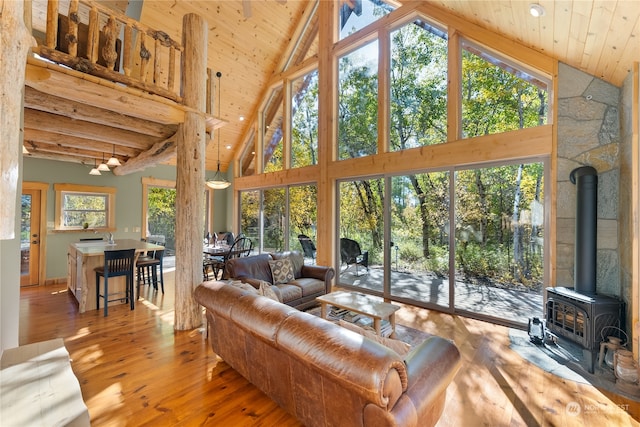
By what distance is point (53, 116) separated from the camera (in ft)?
11.7

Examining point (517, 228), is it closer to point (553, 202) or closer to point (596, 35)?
point (553, 202)

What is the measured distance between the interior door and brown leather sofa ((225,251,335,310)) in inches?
187

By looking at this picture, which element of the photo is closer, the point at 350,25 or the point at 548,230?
the point at 548,230

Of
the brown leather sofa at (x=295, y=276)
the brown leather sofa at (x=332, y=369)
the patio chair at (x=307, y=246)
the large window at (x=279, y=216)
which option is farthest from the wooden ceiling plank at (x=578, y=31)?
the patio chair at (x=307, y=246)

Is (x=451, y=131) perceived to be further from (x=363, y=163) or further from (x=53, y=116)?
(x=53, y=116)

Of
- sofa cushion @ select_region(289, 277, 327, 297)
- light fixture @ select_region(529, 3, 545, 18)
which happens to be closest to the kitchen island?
sofa cushion @ select_region(289, 277, 327, 297)

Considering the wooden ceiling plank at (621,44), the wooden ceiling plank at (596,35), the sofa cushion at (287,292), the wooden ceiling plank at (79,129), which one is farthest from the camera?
the sofa cushion at (287,292)

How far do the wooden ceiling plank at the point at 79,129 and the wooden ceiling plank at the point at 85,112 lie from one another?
0.25m

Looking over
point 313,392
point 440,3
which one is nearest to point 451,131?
point 440,3

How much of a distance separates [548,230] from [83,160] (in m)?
8.30

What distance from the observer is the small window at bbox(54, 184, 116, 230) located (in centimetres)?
598

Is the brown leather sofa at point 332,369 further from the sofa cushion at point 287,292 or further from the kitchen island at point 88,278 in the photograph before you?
the kitchen island at point 88,278

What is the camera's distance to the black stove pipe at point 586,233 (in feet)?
9.78

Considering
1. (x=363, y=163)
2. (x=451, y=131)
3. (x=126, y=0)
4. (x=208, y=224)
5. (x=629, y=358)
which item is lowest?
(x=629, y=358)
